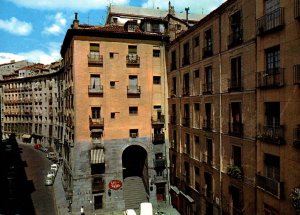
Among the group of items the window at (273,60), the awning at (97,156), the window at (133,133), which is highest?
the window at (273,60)

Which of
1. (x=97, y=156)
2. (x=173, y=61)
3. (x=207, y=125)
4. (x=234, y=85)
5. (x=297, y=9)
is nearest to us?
(x=297, y=9)

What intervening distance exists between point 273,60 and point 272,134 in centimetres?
510

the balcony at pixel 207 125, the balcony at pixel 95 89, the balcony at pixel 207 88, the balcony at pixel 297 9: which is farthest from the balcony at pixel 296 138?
the balcony at pixel 95 89

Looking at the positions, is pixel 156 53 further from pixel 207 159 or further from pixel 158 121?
pixel 207 159

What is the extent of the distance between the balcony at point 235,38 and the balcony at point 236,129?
6688 mm

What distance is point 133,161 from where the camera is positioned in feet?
145

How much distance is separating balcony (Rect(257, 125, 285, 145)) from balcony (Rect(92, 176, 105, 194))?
22901mm

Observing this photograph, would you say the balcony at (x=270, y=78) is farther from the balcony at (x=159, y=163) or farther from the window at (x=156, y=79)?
the balcony at (x=159, y=163)

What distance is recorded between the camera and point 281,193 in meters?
18.8

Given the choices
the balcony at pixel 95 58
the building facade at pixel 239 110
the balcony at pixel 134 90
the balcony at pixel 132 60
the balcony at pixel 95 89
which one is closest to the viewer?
the building facade at pixel 239 110

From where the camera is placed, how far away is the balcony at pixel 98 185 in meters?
37.3

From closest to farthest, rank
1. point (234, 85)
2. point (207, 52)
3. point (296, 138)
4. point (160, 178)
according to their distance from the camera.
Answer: point (296, 138), point (234, 85), point (207, 52), point (160, 178)

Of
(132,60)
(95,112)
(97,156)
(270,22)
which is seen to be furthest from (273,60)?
(97,156)

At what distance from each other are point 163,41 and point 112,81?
30.9 ft
